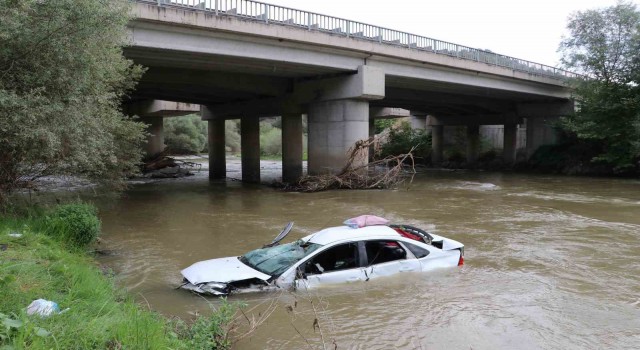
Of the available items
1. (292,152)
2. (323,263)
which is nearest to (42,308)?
(323,263)

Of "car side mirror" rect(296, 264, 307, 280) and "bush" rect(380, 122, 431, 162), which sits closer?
"car side mirror" rect(296, 264, 307, 280)

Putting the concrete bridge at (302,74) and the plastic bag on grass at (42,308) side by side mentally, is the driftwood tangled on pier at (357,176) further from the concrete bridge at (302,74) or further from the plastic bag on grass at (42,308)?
the plastic bag on grass at (42,308)

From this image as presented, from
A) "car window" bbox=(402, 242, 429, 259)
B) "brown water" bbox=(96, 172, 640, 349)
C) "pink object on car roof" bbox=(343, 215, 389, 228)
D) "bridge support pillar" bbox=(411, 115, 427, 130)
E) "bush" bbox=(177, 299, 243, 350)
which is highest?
"bridge support pillar" bbox=(411, 115, 427, 130)

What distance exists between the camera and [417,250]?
838 cm

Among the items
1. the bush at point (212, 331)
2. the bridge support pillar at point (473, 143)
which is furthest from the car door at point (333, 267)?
the bridge support pillar at point (473, 143)

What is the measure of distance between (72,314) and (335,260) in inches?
158

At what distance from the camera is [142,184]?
95.3 ft

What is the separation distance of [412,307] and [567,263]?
176 inches

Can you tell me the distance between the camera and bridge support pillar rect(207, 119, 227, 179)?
3409 centimetres

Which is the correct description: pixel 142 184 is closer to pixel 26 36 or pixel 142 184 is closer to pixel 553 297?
pixel 26 36

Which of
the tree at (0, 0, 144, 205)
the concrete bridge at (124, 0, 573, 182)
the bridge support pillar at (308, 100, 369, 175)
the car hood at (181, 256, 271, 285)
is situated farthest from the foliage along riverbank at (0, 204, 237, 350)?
the bridge support pillar at (308, 100, 369, 175)

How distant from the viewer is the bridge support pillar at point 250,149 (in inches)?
1249

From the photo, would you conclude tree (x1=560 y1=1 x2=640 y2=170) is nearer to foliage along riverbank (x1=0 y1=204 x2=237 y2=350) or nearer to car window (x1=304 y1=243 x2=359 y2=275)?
car window (x1=304 y1=243 x2=359 y2=275)

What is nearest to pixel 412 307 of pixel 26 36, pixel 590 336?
pixel 590 336
